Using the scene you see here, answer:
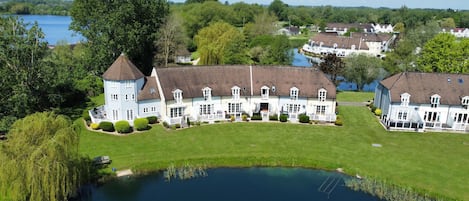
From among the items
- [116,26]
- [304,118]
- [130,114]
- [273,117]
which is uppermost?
[116,26]

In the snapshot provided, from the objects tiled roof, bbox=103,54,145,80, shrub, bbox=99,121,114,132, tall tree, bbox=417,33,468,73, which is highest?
tall tree, bbox=417,33,468,73

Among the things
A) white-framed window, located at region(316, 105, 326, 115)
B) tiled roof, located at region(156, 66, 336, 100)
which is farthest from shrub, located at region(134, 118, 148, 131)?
white-framed window, located at region(316, 105, 326, 115)

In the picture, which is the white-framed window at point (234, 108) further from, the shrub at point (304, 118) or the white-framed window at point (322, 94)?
the white-framed window at point (322, 94)

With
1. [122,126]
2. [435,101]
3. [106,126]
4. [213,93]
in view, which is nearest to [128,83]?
[122,126]

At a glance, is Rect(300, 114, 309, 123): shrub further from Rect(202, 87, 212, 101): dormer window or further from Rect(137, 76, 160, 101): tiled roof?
Rect(137, 76, 160, 101): tiled roof

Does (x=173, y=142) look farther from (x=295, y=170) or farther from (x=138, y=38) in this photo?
(x=138, y=38)

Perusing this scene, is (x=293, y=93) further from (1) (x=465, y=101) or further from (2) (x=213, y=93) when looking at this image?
(1) (x=465, y=101)

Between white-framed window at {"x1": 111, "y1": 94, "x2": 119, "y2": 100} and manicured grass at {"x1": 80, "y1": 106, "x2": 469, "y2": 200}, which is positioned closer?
manicured grass at {"x1": 80, "y1": 106, "x2": 469, "y2": 200}
